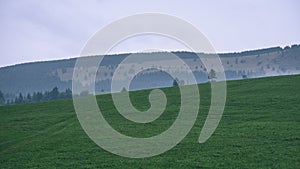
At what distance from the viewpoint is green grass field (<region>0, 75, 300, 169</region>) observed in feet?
79.8

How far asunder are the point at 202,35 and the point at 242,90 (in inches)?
1531

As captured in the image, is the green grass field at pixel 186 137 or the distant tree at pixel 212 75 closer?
the green grass field at pixel 186 137

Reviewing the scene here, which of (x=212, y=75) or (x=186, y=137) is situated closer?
(x=186, y=137)

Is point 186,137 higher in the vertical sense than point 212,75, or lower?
lower

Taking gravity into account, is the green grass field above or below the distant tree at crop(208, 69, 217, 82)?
below

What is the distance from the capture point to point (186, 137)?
103 ft

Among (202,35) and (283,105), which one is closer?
(202,35)

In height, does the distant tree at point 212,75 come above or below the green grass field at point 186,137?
above

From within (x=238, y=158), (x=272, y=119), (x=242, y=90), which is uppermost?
(x=242, y=90)

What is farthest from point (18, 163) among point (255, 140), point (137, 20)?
point (255, 140)

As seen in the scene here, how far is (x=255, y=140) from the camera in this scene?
28266 millimetres

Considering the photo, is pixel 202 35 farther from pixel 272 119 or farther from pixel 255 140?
pixel 272 119

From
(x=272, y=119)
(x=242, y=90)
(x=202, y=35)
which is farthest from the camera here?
(x=242, y=90)

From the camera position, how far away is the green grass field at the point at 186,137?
24312mm
